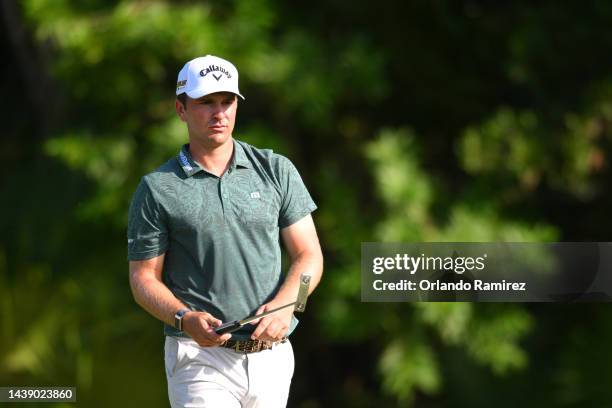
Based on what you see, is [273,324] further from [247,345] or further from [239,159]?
[239,159]

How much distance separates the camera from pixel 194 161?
356cm

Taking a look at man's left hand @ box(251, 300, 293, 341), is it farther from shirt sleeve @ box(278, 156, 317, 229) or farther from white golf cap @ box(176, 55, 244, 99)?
white golf cap @ box(176, 55, 244, 99)

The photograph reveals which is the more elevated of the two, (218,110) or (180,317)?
(218,110)

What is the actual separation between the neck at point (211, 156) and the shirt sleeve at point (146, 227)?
184 millimetres

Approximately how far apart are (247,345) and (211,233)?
39 cm

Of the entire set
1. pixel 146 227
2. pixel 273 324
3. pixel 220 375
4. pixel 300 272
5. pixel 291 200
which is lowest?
pixel 220 375

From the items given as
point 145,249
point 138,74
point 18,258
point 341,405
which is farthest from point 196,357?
point 341,405

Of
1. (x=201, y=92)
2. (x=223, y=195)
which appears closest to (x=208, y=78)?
(x=201, y=92)

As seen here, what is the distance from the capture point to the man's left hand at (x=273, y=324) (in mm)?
3484

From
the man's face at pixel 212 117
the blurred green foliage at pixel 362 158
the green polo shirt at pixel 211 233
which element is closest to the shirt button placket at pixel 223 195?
the green polo shirt at pixel 211 233

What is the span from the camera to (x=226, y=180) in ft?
11.6

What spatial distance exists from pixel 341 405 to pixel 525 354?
67.5 inches

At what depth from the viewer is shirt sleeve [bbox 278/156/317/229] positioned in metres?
3.65

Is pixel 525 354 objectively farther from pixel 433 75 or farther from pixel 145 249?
pixel 145 249
